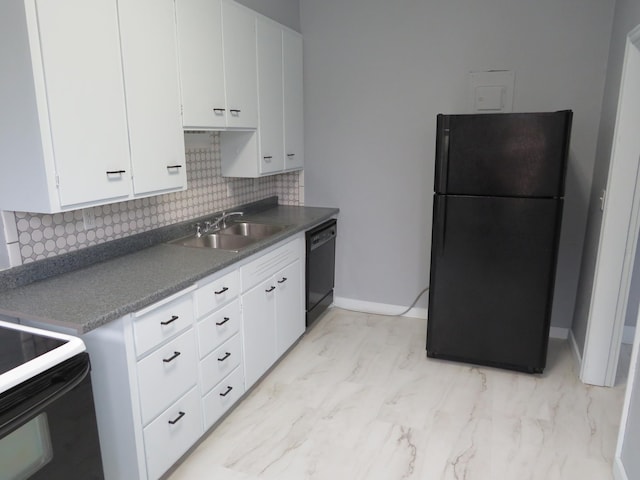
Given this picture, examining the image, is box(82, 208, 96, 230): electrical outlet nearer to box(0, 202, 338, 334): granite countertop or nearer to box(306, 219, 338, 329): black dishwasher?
box(0, 202, 338, 334): granite countertop

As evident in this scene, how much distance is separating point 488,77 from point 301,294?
1993 mm

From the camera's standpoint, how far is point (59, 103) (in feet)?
5.40

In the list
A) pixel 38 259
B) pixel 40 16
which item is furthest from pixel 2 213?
pixel 40 16

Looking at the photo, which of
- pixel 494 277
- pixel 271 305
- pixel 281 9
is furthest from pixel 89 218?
pixel 494 277

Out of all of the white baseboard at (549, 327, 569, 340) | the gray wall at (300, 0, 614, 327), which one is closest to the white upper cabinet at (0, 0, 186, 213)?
the gray wall at (300, 0, 614, 327)

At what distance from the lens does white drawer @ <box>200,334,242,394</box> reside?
216 cm

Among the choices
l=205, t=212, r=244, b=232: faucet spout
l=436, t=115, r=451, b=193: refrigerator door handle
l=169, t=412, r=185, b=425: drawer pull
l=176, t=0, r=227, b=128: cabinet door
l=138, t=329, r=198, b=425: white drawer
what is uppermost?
l=176, t=0, r=227, b=128: cabinet door

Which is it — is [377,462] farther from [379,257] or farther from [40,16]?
[40,16]

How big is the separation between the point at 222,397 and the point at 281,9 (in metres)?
2.70

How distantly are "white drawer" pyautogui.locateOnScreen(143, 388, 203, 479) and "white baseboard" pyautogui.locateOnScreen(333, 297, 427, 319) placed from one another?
1.97 metres

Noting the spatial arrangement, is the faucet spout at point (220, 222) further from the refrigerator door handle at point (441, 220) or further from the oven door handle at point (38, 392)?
the oven door handle at point (38, 392)

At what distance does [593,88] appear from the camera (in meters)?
2.97

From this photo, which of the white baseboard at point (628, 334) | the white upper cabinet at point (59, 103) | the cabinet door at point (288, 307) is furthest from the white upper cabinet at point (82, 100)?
the white baseboard at point (628, 334)

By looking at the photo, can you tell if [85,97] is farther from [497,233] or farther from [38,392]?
[497,233]
